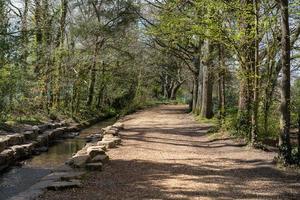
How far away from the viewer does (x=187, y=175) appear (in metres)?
9.59

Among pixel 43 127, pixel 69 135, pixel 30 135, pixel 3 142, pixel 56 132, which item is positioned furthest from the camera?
pixel 69 135

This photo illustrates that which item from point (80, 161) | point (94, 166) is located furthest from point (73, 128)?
point (94, 166)

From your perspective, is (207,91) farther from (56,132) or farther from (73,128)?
(56,132)

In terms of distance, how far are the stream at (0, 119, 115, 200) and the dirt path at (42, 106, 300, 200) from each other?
6.17ft

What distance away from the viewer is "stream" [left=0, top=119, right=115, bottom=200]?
33.2 ft

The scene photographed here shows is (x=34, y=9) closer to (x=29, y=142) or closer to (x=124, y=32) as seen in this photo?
(x=124, y=32)

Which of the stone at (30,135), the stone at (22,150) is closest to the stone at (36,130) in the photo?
the stone at (30,135)

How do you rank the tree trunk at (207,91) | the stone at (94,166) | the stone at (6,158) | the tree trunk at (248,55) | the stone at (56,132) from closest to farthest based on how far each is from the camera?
the stone at (94,166) → the stone at (6,158) → the tree trunk at (248,55) → the stone at (56,132) → the tree trunk at (207,91)

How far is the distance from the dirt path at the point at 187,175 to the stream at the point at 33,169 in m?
1.88

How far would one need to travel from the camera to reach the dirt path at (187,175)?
7.89 meters

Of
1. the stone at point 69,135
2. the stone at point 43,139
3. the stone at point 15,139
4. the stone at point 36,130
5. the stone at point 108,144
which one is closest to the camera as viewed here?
the stone at point 108,144

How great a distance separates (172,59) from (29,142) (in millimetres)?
30723

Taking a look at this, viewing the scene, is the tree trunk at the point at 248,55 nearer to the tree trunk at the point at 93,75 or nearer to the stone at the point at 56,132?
the stone at the point at 56,132

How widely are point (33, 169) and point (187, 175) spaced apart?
4.91 metres
